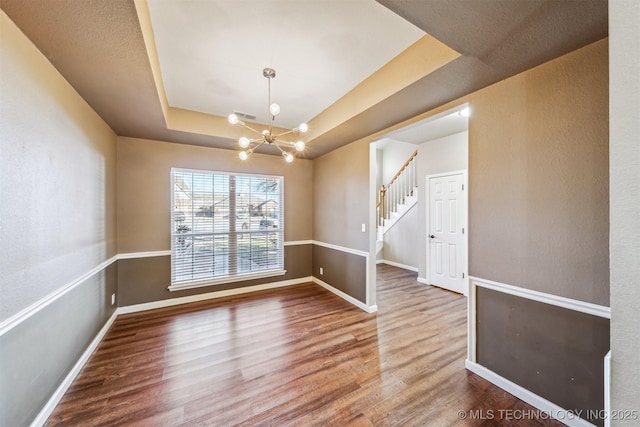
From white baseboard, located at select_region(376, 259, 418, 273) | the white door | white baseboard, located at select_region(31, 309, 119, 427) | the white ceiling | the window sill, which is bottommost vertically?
white baseboard, located at select_region(31, 309, 119, 427)

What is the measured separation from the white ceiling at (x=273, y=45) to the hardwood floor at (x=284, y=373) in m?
2.83

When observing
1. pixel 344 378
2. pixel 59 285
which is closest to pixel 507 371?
pixel 344 378

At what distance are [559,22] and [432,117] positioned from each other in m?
1.21

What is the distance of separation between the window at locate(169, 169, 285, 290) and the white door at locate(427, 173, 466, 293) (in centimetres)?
294

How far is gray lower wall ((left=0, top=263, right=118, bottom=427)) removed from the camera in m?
Answer: 1.40

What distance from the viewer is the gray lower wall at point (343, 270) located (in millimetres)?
3628

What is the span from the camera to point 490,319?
211 cm

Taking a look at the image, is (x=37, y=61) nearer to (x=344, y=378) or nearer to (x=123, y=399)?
(x=123, y=399)

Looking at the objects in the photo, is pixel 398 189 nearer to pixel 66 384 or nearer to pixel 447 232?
pixel 447 232

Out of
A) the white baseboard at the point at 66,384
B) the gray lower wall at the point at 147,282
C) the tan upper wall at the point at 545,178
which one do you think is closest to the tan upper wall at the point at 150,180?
the gray lower wall at the point at 147,282

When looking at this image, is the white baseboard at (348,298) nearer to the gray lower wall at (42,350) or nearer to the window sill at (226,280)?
the window sill at (226,280)

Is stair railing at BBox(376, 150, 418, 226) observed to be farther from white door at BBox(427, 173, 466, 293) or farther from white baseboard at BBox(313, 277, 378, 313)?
white baseboard at BBox(313, 277, 378, 313)

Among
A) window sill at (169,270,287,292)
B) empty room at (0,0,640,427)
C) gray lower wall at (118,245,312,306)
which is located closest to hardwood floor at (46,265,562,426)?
empty room at (0,0,640,427)

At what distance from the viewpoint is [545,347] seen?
1.80m
